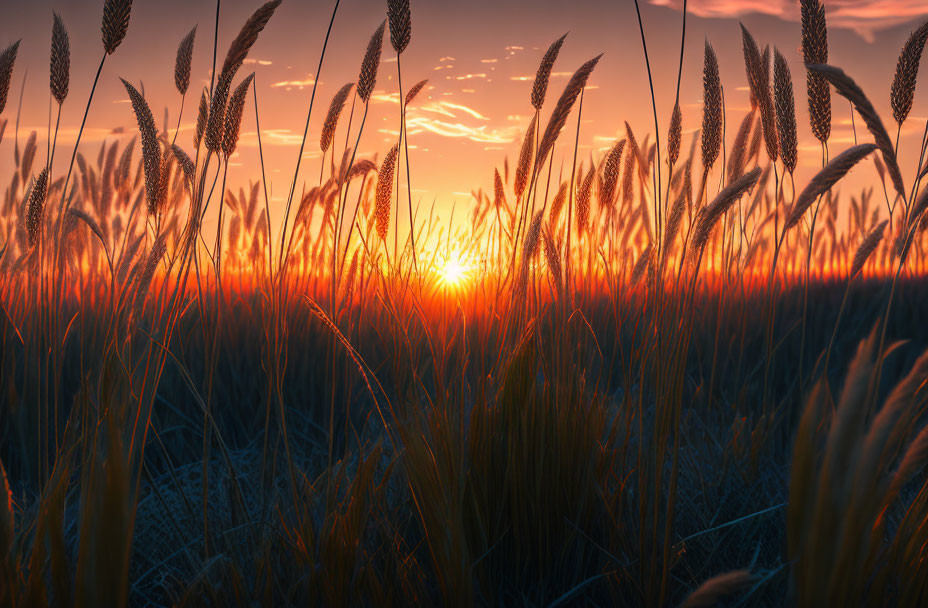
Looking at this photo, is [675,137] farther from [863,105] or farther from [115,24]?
[115,24]

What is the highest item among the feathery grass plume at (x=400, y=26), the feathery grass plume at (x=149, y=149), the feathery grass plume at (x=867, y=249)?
the feathery grass plume at (x=400, y=26)

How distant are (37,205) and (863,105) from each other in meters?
1.74

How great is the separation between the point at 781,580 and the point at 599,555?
33 cm

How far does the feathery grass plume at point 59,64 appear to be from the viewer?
141 cm

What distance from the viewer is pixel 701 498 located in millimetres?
1497

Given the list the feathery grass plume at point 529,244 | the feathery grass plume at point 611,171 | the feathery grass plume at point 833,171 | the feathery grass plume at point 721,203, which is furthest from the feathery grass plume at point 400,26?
the feathery grass plume at point 833,171

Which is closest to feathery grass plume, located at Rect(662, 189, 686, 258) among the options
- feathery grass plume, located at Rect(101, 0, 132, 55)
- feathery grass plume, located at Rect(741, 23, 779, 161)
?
feathery grass plume, located at Rect(741, 23, 779, 161)

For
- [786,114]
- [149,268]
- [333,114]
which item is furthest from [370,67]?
[786,114]

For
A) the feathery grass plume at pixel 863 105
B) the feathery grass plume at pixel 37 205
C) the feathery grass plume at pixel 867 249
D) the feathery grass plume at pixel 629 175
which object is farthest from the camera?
the feathery grass plume at pixel 629 175

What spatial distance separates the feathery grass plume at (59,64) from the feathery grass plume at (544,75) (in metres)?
1.12

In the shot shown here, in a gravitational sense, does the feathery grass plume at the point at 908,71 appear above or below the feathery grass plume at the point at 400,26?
below

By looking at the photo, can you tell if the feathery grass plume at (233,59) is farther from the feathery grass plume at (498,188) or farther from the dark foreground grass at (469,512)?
the feathery grass plume at (498,188)

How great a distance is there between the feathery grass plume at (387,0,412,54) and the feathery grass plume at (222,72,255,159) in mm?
359

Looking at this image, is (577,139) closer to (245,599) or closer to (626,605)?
(626,605)
